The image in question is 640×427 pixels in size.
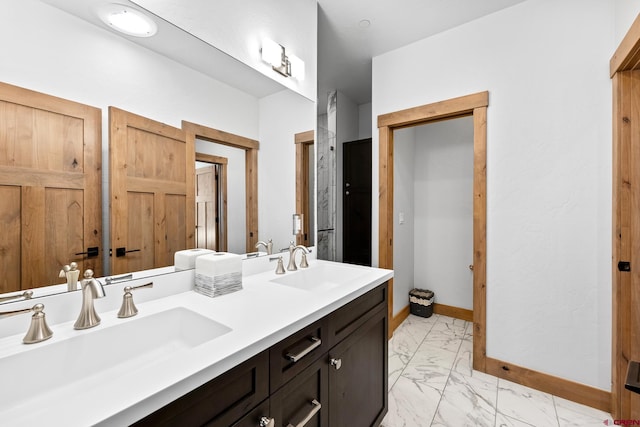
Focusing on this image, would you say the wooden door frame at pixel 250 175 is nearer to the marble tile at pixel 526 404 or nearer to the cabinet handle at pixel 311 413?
the cabinet handle at pixel 311 413

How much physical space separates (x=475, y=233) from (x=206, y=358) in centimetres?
210

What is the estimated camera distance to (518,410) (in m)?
1.73

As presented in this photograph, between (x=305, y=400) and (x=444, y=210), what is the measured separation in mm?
2718

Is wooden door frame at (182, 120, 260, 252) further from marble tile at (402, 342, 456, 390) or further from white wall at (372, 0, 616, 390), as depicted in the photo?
white wall at (372, 0, 616, 390)

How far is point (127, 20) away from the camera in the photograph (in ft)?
3.48

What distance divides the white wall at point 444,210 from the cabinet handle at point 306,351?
6.60 ft

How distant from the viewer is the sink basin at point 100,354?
0.68 meters

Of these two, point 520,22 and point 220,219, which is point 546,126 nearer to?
point 520,22

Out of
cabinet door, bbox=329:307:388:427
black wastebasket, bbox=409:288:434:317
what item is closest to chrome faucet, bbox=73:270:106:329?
cabinet door, bbox=329:307:388:427

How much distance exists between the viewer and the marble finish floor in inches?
64.8

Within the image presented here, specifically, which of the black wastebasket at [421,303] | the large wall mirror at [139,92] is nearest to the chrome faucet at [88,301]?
the large wall mirror at [139,92]

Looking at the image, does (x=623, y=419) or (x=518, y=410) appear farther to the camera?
(x=518, y=410)

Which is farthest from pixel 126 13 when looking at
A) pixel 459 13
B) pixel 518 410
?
pixel 518 410

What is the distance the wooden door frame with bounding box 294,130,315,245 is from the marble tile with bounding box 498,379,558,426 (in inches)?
66.0
